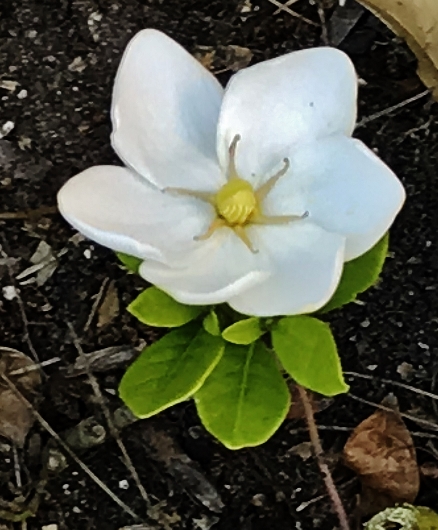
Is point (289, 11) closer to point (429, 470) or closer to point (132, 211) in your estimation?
point (132, 211)

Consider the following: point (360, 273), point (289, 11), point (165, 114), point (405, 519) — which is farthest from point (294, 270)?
point (289, 11)

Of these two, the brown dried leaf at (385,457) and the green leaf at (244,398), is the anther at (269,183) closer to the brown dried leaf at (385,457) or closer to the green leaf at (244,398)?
the green leaf at (244,398)

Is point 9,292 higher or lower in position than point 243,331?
lower

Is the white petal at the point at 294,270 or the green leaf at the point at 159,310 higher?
the white petal at the point at 294,270

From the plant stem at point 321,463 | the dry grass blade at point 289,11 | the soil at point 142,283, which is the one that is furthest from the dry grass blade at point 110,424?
the dry grass blade at point 289,11

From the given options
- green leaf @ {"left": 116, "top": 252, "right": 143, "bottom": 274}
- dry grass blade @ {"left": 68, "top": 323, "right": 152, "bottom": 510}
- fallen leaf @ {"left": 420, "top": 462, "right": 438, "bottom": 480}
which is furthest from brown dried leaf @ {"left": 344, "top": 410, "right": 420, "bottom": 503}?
green leaf @ {"left": 116, "top": 252, "right": 143, "bottom": 274}

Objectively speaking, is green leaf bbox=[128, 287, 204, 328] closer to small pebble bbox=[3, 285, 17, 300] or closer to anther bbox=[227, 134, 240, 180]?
anther bbox=[227, 134, 240, 180]

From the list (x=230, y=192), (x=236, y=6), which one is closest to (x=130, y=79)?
(x=230, y=192)
